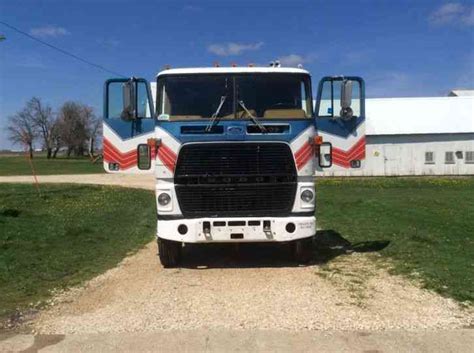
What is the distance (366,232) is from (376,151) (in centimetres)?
3244

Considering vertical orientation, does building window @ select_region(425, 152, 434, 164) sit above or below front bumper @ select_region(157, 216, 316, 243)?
above

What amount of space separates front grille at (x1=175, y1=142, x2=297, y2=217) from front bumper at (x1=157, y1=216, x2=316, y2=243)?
127mm

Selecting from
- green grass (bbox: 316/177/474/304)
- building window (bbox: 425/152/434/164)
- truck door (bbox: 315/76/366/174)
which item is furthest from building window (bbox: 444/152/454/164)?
truck door (bbox: 315/76/366/174)

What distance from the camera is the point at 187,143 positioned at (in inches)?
341

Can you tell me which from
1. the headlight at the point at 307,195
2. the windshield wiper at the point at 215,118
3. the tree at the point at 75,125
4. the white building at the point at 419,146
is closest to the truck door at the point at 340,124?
the headlight at the point at 307,195

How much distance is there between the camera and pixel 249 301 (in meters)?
7.18

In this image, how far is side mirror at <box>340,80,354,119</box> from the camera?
9289mm

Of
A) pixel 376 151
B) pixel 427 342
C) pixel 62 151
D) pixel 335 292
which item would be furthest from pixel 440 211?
pixel 62 151

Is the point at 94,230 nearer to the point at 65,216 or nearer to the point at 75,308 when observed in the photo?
the point at 65,216

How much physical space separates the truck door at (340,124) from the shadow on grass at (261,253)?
5.19 feet

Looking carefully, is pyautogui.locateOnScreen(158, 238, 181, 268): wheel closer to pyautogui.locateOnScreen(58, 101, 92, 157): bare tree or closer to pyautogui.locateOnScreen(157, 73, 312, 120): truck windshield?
pyautogui.locateOnScreen(157, 73, 312, 120): truck windshield

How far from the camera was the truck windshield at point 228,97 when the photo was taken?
8945mm

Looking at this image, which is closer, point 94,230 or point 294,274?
point 294,274

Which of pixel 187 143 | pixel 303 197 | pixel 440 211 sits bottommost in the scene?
pixel 440 211
